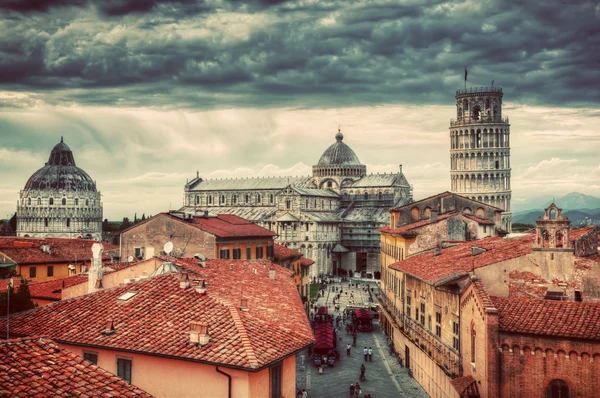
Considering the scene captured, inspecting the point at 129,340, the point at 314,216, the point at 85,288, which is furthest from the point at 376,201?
the point at 129,340

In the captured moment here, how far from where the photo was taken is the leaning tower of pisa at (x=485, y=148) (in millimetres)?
145250

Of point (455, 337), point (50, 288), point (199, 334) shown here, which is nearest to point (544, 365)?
point (455, 337)

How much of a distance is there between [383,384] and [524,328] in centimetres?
1822

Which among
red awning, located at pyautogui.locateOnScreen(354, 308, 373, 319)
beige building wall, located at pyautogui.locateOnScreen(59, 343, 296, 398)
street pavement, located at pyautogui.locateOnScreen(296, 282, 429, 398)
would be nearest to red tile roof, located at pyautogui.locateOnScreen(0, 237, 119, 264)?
red awning, located at pyautogui.locateOnScreen(354, 308, 373, 319)

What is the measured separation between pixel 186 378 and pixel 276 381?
2.32 meters

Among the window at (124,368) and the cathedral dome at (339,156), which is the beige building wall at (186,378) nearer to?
the window at (124,368)

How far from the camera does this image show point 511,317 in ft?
83.7

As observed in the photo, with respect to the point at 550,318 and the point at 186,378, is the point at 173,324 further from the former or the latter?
the point at 550,318

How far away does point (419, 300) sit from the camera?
40719mm

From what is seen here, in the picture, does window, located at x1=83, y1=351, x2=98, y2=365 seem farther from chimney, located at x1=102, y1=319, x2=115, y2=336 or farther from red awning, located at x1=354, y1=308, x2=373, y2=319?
red awning, located at x1=354, y1=308, x2=373, y2=319

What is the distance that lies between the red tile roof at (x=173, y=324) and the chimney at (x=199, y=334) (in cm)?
14

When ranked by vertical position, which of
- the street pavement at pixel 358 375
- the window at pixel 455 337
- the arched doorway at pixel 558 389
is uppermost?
the window at pixel 455 337

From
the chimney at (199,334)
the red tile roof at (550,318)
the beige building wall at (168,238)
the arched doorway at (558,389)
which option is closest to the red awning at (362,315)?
the beige building wall at (168,238)

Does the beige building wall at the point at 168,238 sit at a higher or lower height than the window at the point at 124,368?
higher
